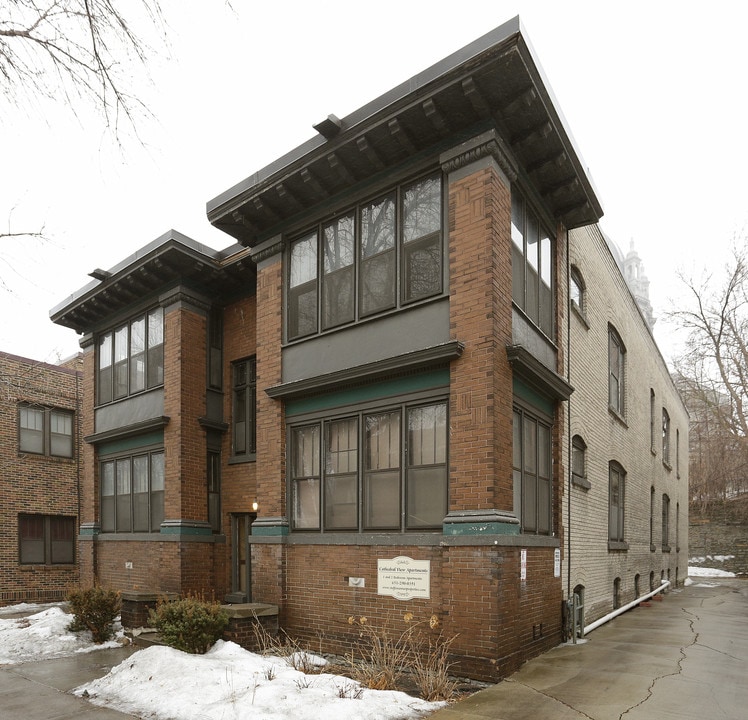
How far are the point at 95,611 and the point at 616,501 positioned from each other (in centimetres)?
1184

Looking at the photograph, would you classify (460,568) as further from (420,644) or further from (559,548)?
(559,548)

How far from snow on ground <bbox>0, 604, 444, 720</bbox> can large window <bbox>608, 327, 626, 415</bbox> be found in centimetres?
997

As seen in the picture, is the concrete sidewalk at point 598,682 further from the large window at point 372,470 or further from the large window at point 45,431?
the large window at point 45,431

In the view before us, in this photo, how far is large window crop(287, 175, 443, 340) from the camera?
33.4 ft

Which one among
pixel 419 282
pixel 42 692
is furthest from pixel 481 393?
pixel 42 692

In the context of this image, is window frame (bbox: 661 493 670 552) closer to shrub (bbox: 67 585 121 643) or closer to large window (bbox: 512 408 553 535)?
large window (bbox: 512 408 553 535)

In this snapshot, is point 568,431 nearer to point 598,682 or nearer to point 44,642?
point 598,682

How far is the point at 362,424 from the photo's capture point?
1059cm

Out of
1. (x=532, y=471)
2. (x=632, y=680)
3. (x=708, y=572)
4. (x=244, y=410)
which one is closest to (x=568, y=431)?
(x=532, y=471)

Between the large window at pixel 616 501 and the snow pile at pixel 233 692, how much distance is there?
912cm

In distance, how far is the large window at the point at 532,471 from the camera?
9.95 m

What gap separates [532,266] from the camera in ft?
36.5

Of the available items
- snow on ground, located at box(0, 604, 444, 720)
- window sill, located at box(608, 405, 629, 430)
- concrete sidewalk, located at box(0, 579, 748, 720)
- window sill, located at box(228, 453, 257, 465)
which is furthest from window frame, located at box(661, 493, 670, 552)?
snow on ground, located at box(0, 604, 444, 720)

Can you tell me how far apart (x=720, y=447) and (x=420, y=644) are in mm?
32463
